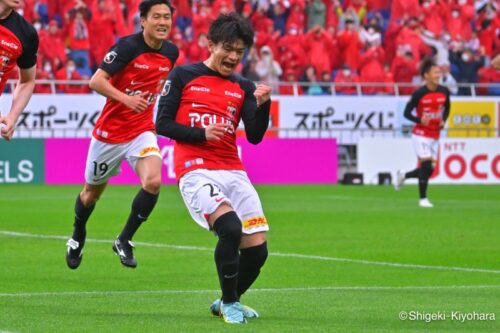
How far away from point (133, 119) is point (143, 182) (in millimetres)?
613

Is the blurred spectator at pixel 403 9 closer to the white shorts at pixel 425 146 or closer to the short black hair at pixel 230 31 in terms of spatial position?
the white shorts at pixel 425 146

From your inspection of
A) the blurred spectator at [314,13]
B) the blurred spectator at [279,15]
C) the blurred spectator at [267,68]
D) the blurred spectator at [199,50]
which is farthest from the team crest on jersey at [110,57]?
the blurred spectator at [314,13]

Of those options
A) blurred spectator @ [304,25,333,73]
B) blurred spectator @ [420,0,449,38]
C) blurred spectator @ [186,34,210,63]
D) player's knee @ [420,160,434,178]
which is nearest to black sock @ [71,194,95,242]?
player's knee @ [420,160,434,178]

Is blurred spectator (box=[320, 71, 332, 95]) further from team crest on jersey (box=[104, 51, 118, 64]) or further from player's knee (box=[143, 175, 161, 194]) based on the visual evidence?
team crest on jersey (box=[104, 51, 118, 64])

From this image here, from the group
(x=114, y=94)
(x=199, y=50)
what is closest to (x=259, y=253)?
(x=114, y=94)

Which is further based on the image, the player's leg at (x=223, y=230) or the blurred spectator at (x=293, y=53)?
the blurred spectator at (x=293, y=53)

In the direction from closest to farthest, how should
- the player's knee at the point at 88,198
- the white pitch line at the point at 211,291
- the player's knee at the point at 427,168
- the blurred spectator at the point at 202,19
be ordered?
the white pitch line at the point at 211,291
the player's knee at the point at 88,198
the player's knee at the point at 427,168
the blurred spectator at the point at 202,19

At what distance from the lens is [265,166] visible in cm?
3125

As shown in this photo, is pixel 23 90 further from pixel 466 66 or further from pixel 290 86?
pixel 466 66

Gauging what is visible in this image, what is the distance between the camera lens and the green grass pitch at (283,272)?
9.62m

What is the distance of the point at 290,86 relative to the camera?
108ft

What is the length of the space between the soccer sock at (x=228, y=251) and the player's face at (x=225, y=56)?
3.68 feet

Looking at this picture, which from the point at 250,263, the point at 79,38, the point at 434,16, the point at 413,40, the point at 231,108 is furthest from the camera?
the point at 434,16

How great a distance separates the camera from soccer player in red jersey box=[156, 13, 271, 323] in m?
9.52
